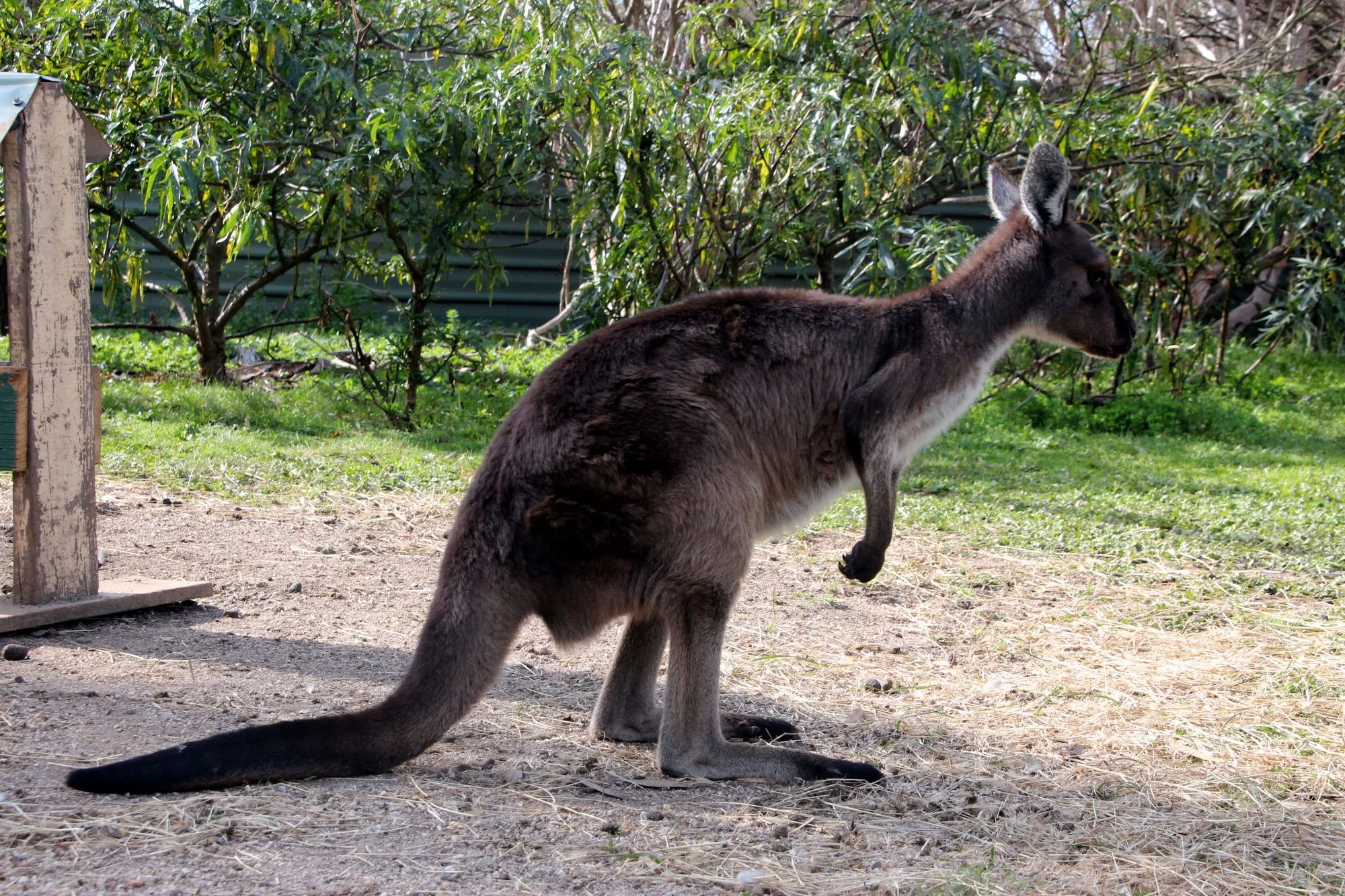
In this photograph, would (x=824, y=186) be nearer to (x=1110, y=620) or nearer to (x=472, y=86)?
(x=472, y=86)

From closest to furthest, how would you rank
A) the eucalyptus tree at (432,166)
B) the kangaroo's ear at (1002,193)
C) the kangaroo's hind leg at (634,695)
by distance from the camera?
the kangaroo's hind leg at (634,695) → the kangaroo's ear at (1002,193) → the eucalyptus tree at (432,166)

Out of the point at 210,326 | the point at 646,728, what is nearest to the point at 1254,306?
the point at 210,326

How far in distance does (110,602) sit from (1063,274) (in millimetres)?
3009

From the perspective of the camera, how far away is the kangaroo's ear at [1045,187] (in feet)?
11.5

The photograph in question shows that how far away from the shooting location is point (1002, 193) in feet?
12.5

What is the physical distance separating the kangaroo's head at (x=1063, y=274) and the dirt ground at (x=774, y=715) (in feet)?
3.30

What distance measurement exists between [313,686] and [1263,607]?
10.6 ft

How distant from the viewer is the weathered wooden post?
11.9 ft

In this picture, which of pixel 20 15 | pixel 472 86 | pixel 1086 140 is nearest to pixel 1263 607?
pixel 1086 140

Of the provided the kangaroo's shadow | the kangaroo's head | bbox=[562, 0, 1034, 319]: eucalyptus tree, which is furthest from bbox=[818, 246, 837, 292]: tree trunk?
the kangaroo's shadow

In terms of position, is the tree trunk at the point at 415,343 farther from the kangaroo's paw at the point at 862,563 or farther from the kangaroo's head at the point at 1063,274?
the kangaroo's paw at the point at 862,563

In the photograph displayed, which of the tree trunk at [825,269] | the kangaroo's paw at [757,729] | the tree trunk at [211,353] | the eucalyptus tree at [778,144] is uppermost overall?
the eucalyptus tree at [778,144]

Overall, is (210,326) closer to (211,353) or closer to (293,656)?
(211,353)

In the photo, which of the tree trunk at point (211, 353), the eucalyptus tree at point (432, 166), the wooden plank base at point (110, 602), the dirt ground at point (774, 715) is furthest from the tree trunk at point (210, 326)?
the wooden plank base at point (110, 602)
